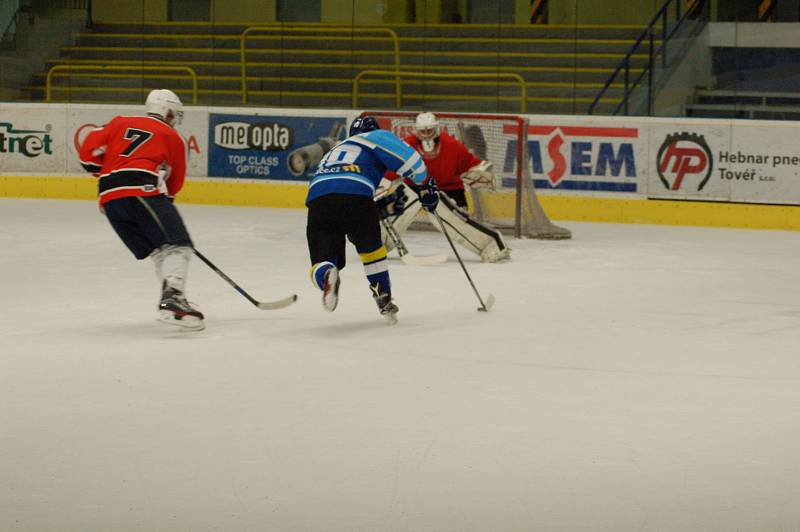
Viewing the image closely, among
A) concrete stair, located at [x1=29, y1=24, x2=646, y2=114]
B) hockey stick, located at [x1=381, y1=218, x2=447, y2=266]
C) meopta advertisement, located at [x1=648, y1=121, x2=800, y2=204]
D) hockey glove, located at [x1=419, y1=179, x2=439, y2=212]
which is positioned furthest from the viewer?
concrete stair, located at [x1=29, y1=24, x2=646, y2=114]

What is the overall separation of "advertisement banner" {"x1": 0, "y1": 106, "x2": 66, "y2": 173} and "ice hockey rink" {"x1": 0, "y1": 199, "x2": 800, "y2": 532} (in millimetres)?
5007

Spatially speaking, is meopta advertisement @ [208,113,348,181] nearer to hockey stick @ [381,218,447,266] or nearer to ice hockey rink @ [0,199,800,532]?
hockey stick @ [381,218,447,266]

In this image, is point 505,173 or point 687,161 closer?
point 505,173

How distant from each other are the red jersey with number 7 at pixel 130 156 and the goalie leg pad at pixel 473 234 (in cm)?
284

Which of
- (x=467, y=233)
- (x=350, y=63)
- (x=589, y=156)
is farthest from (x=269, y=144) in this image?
(x=467, y=233)

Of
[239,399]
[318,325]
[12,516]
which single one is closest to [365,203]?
[318,325]

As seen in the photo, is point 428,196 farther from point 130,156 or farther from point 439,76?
point 439,76

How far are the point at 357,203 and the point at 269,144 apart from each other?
21.3 feet

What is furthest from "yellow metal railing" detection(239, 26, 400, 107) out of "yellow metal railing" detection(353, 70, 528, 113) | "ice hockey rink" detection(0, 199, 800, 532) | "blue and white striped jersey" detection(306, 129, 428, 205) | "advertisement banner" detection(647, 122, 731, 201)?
"blue and white striped jersey" detection(306, 129, 428, 205)

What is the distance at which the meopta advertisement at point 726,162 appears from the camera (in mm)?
10672

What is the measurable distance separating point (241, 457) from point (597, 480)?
3.09 feet

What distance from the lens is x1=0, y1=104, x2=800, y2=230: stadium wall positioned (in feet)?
35.2

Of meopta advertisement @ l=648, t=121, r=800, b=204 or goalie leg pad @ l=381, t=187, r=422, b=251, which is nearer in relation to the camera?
goalie leg pad @ l=381, t=187, r=422, b=251

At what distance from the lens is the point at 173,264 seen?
17.9ft
